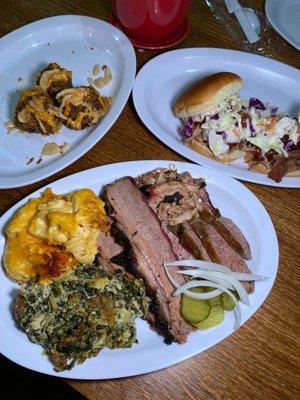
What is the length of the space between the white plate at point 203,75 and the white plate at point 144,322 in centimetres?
45

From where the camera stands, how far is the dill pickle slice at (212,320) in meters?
1.72

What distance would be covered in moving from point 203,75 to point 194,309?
55.0 inches

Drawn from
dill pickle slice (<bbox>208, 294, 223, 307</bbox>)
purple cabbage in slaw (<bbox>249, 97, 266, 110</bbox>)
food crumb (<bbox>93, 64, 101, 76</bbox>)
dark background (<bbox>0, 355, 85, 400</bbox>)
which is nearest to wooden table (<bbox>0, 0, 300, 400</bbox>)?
dill pickle slice (<bbox>208, 294, 223, 307</bbox>)

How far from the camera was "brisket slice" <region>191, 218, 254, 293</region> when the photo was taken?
6.10ft

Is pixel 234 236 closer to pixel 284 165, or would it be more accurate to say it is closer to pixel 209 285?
pixel 209 285

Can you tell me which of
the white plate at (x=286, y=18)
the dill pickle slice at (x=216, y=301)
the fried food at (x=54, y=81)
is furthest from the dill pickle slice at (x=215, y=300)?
the white plate at (x=286, y=18)

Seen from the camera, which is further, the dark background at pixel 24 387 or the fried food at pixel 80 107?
the dark background at pixel 24 387

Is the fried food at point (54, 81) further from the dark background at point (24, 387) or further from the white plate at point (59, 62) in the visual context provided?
the dark background at point (24, 387)

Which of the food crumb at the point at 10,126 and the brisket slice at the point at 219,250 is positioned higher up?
the food crumb at the point at 10,126

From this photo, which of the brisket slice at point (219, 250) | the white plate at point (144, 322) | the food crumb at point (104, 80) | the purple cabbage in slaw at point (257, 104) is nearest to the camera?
the white plate at point (144, 322)

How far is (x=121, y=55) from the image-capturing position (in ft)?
8.42

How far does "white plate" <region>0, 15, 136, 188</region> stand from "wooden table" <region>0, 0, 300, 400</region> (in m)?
0.13

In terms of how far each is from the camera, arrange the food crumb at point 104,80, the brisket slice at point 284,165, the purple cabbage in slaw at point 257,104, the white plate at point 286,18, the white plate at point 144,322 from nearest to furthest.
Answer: the white plate at point 144,322
the brisket slice at point 284,165
the purple cabbage in slaw at point 257,104
the food crumb at point 104,80
the white plate at point 286,18

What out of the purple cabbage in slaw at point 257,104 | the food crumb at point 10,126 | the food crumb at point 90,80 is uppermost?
the food crumb at point 90,80
